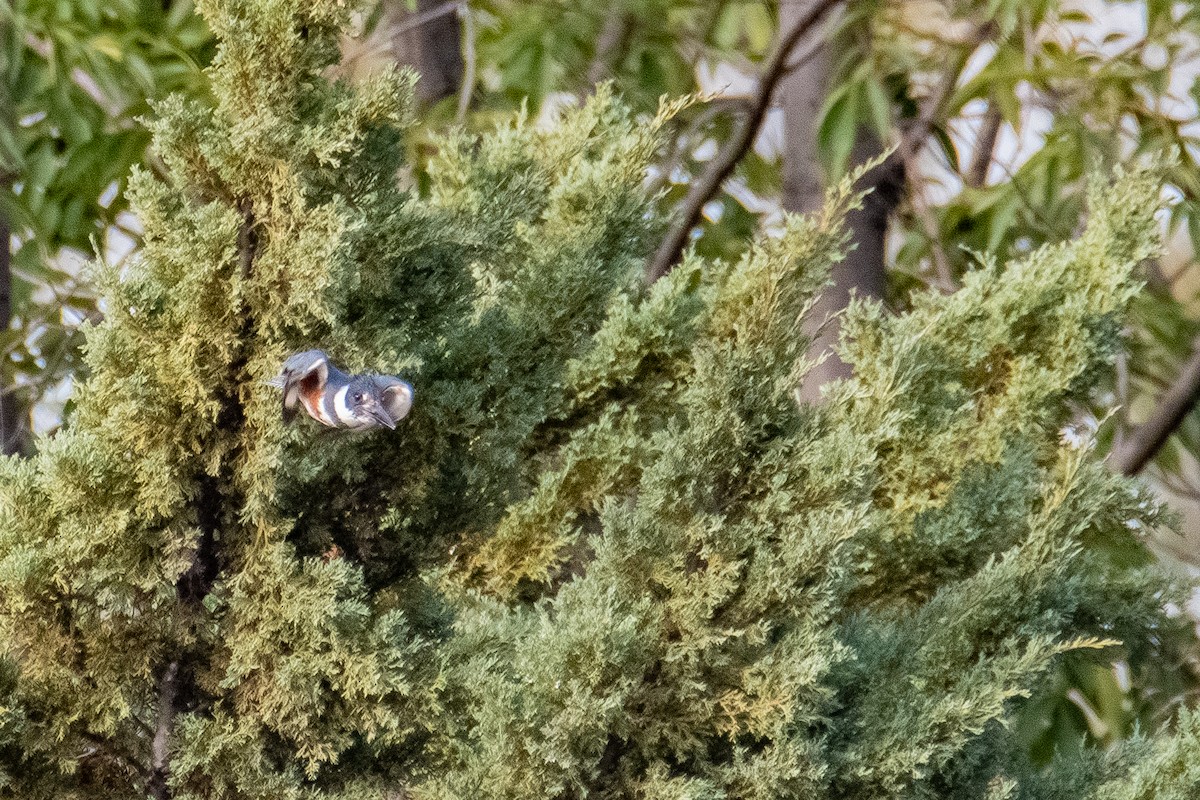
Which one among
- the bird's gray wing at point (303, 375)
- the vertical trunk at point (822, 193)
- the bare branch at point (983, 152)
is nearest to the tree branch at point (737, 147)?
the vertical trunk at point (822, 193)

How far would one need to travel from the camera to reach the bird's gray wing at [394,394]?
219cm

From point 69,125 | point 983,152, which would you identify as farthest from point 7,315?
point 983,152

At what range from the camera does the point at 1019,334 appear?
332 cm

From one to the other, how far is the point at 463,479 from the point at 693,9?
313 centimetres

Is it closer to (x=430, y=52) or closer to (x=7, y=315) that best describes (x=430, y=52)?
(x=430, y=52)

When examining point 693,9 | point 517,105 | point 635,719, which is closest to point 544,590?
point 635,719

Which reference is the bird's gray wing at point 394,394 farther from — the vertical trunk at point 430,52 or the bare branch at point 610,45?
the bare branch at point 610,45

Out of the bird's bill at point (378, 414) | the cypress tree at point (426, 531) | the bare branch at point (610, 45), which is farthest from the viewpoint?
the bare branch at point (610, 45)

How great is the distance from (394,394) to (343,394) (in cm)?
7

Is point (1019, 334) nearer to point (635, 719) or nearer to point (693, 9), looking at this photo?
point (635, 719)

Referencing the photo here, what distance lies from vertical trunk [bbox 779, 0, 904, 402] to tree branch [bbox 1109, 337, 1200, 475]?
744mm

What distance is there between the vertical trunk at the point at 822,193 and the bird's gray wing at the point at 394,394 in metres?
2.03

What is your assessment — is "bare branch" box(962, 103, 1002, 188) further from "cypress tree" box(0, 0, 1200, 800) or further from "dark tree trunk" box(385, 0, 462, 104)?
"cypress tree" box(0, 0, 1200, 800)

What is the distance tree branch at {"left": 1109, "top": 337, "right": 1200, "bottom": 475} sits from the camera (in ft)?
13.9
